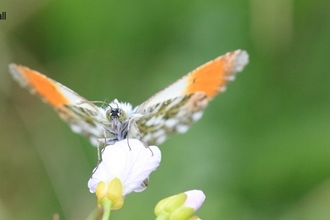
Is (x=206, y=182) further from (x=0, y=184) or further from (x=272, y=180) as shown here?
(x=0, y=184)

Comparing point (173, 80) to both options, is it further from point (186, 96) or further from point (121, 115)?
point (121, 115)

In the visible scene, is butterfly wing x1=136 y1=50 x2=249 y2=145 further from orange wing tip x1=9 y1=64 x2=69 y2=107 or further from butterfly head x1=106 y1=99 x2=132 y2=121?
orange wing tip x1=9 y1=64 x2=69 y2=107

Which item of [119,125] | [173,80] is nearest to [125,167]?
[119,125]

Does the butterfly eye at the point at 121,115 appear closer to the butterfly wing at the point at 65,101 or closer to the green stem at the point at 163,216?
the butterfly wing at the point at 65,101

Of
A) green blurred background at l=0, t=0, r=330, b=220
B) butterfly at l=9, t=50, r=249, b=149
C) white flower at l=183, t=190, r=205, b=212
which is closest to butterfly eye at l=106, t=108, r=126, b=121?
butterfly at l=9, t=50, r=249, b=149

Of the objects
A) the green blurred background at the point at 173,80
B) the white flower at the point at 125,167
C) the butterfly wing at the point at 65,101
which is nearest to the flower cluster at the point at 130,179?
the white flower at the point at 125,167
